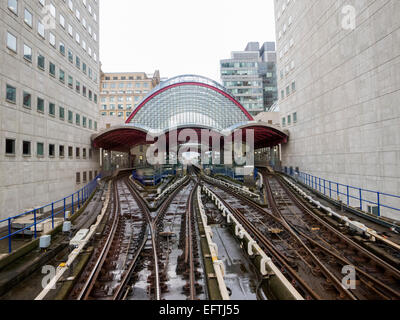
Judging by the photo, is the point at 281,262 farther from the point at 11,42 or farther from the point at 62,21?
the point at 62,21

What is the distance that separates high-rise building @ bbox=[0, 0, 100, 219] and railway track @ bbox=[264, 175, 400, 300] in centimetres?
1819

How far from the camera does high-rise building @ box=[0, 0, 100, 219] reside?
1498 cm

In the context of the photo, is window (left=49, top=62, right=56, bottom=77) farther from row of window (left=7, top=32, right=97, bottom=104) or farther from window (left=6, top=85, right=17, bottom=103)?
window (left=6, top=85, right=17, bottom=103)

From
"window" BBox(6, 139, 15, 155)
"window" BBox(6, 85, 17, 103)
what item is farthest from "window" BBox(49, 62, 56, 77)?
"window" BBox(6, 139, 15, 155)

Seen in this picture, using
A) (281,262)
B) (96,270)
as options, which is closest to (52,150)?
(96,270)

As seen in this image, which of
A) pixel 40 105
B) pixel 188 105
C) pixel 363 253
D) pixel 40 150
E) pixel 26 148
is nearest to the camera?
pixel 363 253

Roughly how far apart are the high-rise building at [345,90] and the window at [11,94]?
25844 millimetres

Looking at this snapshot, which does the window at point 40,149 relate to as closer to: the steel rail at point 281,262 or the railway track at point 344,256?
the steel rail at point 281,262

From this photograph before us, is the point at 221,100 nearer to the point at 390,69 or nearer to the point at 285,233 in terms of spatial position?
the point at 390,69

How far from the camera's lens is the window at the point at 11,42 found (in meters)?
15.1

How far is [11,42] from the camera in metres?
15.4

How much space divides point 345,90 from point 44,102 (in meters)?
26.5

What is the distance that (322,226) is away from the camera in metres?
10.8

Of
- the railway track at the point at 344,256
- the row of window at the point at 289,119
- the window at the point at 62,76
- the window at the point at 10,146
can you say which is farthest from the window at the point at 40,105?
the row of window at the point at 289,119
